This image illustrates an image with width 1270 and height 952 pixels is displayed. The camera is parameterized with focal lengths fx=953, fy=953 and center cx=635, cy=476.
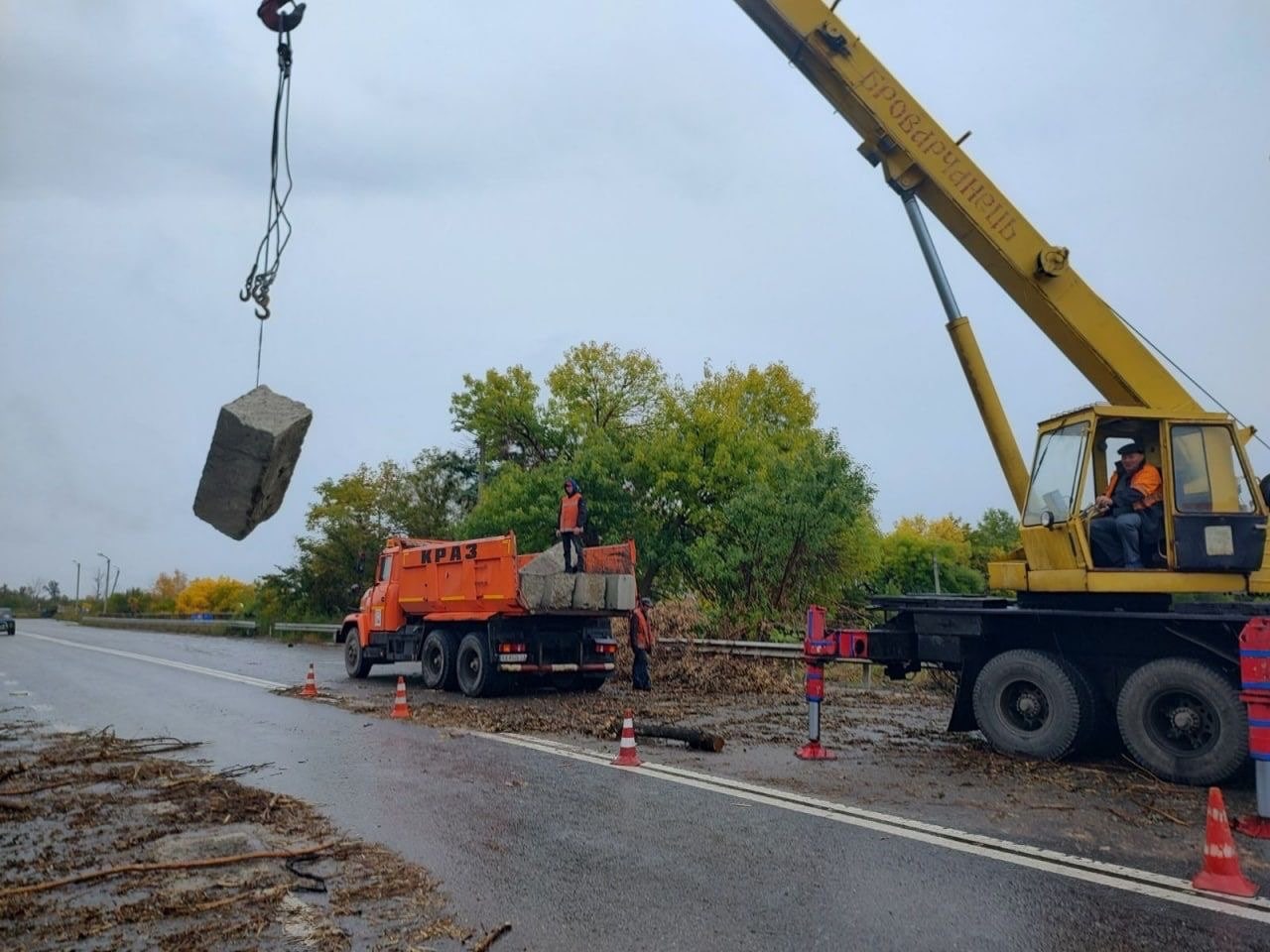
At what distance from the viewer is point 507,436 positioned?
4181cm

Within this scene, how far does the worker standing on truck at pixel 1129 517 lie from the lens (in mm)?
8617

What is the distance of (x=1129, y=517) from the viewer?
8.63 meters

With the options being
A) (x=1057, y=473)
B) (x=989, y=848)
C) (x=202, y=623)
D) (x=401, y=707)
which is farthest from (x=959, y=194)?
(x=202, y=623)

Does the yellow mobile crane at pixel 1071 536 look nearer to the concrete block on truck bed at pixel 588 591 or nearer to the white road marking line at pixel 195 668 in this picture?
the concrete block on truck bed at pixel 588 591

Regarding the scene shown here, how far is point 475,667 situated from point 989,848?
10.5 meters

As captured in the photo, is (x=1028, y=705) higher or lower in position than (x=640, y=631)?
lower

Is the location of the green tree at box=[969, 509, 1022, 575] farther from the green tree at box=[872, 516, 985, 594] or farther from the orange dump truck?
the orange dump truck

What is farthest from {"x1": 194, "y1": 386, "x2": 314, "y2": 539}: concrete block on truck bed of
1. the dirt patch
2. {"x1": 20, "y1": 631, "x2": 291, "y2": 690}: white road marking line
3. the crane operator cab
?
{"x1": 20, "y1": 631, "x2": 291, "y2": 690}: white road marking line

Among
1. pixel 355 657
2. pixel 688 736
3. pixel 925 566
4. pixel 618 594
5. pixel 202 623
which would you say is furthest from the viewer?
pixel 925 566

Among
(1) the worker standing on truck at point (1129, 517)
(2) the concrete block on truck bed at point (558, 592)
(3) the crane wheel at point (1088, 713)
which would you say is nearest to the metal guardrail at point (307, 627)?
(2) the concrete block on truck bed at point (558, 592)

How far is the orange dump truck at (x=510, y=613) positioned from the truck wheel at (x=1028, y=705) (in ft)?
22.8

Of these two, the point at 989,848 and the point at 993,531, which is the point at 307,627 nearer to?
the point at 989,848

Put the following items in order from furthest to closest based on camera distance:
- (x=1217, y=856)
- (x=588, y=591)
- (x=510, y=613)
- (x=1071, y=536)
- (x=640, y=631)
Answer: (x=640, y=631) → (x=588, y=591) → (x=510, y=613) → (x=1071, y=536) → (x=1217, y=856)

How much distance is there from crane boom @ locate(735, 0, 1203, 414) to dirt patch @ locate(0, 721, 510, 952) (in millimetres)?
8612
